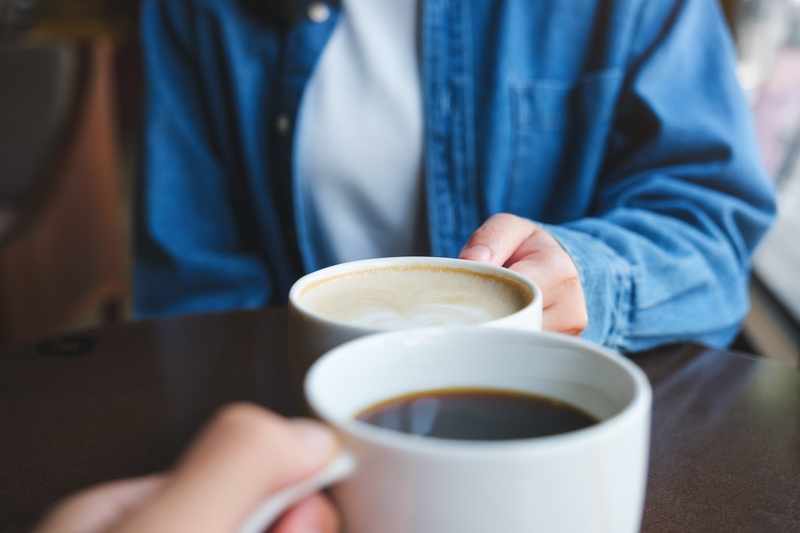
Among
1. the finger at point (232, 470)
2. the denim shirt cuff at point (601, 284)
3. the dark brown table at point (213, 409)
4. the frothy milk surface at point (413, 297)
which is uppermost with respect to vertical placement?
the finger at point (232, 470)

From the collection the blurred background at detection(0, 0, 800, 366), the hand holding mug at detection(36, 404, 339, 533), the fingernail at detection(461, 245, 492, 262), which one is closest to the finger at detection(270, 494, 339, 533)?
the hand holding mug at detection(36, 404, 339, 533)

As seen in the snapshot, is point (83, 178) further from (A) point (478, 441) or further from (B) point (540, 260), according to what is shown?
(A) point (478, 441)

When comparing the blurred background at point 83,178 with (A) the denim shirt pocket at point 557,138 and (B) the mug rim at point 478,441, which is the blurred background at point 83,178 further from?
(B) the mug rim at point 478,441

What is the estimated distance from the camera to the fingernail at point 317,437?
238 millimetres

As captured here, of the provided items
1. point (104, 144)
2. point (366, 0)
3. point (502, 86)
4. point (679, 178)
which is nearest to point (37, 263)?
point (104, 144)

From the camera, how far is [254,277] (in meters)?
0.99

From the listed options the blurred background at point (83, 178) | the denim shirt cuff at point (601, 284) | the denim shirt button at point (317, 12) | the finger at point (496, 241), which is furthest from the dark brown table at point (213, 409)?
the blurred background at point (83, 178)

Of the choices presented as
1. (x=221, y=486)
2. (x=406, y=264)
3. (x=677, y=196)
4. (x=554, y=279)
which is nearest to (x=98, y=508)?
(x=221, y=486)

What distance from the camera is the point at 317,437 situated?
0.24 metres

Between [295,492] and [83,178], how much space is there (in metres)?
2.38

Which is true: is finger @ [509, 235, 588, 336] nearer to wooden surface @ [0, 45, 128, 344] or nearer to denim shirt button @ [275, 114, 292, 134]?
denim shirt button @ [275, 114, 292, 134]

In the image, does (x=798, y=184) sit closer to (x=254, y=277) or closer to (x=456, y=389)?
(x=254, y=277)

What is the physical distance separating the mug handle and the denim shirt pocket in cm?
71

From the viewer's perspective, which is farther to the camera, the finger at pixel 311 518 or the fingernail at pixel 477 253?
the fingernail at pixel 477 253
